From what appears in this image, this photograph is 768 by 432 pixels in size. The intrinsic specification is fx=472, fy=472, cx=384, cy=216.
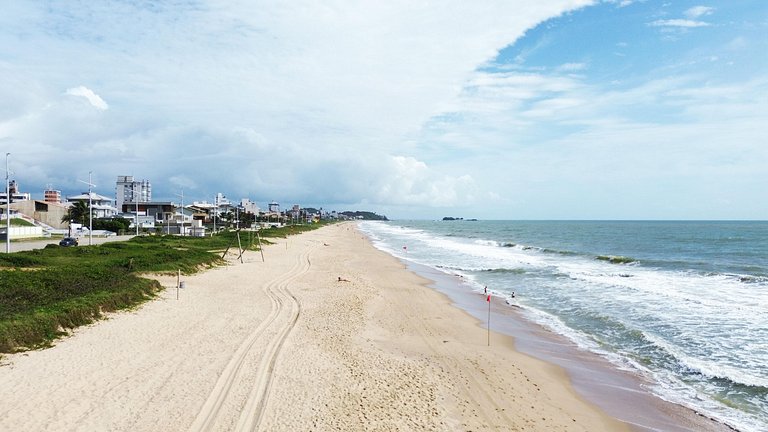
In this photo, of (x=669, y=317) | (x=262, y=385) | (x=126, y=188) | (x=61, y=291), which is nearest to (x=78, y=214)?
(x=61, y=291)

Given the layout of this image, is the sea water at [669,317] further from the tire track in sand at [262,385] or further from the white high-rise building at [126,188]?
the white high-rise building at [126,188]

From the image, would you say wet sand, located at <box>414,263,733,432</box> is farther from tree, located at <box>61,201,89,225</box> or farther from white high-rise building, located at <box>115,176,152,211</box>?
white high-rise building, located at <box>115,176,152,211</box>

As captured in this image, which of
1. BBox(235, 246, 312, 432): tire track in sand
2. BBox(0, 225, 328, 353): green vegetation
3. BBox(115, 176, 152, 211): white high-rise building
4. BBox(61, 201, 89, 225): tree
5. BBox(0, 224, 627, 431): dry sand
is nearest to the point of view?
BBox(235, 246, 312, 432): tire track in sand

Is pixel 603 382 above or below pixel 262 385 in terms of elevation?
below

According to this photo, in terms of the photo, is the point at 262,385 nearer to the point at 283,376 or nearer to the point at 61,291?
the point at 283,376

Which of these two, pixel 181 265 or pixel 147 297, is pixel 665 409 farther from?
pixel 181 265

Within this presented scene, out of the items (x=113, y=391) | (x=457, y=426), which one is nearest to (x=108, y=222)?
(x=113, y=391)

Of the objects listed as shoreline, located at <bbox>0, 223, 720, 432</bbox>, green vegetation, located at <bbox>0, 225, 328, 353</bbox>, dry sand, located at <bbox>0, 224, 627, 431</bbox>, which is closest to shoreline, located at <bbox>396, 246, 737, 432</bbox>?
shoreline, located at <bbox>0, 223, 720, 432</bbox>

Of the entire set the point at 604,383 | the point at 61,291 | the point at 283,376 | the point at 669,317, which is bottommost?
the point at 604,383
